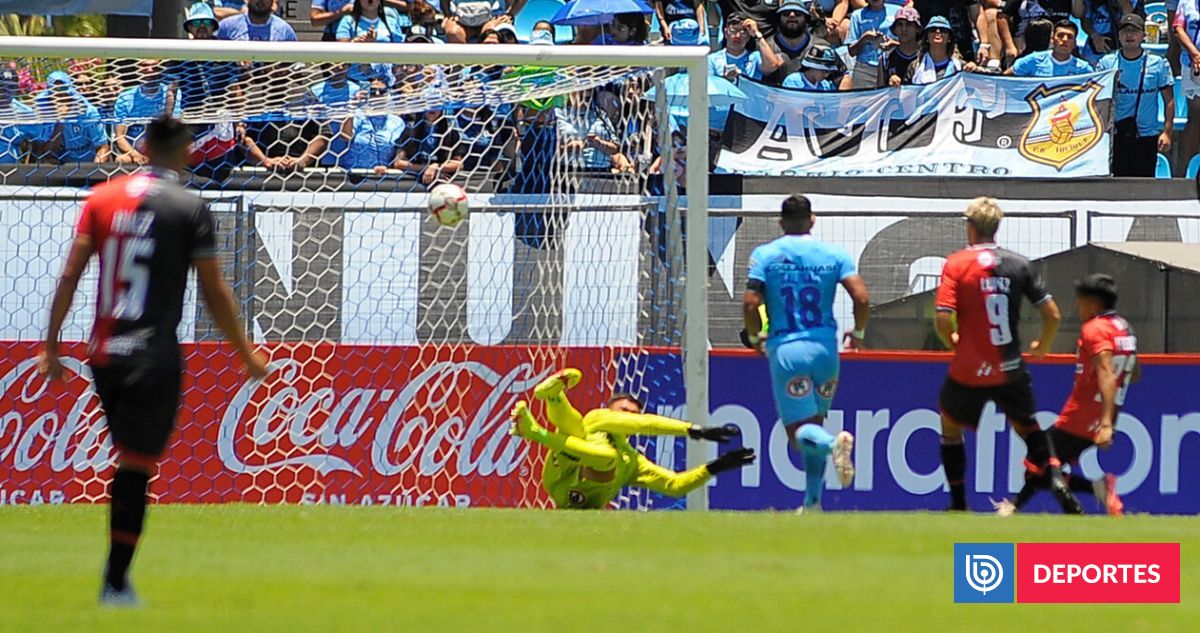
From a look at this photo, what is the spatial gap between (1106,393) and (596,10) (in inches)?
292

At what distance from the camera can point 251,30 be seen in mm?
17078

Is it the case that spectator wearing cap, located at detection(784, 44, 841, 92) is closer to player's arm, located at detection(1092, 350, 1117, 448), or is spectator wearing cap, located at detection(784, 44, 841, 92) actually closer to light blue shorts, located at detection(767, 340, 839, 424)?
player's arm, located at detection(1092, 350, 1117, 448)

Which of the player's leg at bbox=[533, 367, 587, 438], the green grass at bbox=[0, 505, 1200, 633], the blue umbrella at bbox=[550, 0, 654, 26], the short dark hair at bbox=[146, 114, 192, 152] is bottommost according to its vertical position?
the green grass at bbox=[0, 505, 1200, 633]

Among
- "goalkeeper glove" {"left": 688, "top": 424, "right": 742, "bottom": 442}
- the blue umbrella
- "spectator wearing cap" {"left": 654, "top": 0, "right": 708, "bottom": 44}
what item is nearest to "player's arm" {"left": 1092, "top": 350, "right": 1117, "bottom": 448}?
"goalkeeper glove" {"left": 688, "top": 424, "right": 742, "bottom": 442}

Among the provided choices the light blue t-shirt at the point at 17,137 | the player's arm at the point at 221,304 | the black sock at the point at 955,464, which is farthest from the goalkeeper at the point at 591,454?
the light blue t-shirt at the point at 17,137

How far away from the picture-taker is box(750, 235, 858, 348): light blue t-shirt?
1079 cm

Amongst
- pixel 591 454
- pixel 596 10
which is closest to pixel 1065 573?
pixel 591 454

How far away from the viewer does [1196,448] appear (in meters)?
13.4

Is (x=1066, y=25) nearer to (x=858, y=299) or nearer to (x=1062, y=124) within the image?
(x=1062, y=124)

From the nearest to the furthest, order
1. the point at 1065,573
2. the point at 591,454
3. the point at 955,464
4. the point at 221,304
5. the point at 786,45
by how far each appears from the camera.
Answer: the point at 221,304, the point at 1065,573, the point at 955,464, the point at 591,454, the point at 786,45

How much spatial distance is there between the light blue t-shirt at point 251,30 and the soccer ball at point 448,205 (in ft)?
17.8

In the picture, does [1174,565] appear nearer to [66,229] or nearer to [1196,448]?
[1196,448]

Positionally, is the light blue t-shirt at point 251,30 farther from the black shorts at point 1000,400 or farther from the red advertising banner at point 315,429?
the black shorts at point 1000,400
